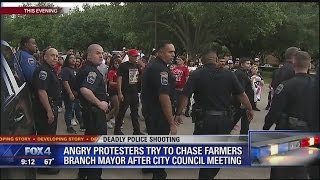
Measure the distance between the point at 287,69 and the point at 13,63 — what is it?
2816 millimetres

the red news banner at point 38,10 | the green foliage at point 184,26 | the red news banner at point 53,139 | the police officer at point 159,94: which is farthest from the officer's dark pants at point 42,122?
the red news banner at point 38,10

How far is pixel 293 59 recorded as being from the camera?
13.0 feet

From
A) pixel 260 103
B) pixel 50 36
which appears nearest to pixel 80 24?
pixel 50 36

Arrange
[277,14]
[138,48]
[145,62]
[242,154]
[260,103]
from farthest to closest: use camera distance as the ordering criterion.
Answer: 1. [260,103]
2. [145,62]
3. [138,48]
4. [242,154]
5. [277,14]

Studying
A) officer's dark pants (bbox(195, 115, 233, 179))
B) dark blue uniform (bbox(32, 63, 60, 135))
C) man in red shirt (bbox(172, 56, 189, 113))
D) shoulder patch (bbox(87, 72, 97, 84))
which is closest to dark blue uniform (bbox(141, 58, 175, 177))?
man in red shirt (bbox(172, 56, 189, 113))

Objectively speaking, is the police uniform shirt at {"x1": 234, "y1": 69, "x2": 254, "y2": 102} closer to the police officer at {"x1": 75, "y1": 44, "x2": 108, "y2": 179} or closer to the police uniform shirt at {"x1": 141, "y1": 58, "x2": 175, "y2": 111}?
the police uniform shirt at {"x1": 141, "y1": 58, "x2": 175, "y2": 111}

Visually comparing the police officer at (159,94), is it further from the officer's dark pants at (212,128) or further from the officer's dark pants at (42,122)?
the officer's dark pants at (42,122)

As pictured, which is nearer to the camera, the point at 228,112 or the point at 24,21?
the point at 24,21

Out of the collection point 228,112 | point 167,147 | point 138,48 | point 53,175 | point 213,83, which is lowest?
point 53,175

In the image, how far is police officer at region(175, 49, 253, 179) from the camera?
13.6 ft

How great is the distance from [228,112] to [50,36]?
1.97 meters

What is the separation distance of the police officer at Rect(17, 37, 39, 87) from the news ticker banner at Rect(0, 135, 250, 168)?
0.76 meters

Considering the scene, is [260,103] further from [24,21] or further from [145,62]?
[24,21]

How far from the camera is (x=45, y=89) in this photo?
440 cm
